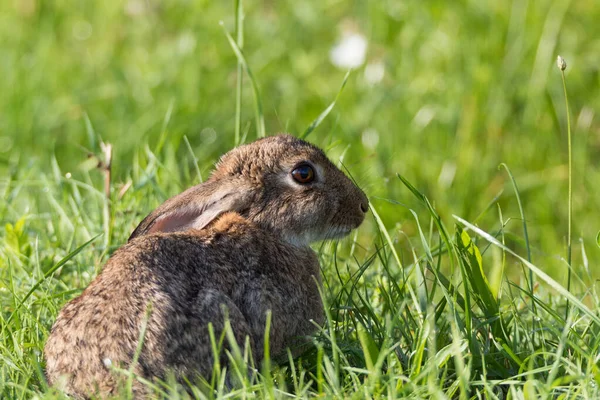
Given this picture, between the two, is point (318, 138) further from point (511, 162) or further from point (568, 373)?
point (568, 373)

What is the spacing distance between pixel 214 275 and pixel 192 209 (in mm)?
426

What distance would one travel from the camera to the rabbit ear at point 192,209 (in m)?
3.74

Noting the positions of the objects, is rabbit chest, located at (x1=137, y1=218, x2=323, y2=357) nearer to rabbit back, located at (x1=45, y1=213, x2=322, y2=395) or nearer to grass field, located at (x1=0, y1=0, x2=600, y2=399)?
rabbit back, located at (x1=45, y1=213, x2=322, y2=395)

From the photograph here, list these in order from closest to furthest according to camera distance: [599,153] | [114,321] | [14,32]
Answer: [114,321] → [599,153] → [14,32]

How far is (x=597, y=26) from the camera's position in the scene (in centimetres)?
721

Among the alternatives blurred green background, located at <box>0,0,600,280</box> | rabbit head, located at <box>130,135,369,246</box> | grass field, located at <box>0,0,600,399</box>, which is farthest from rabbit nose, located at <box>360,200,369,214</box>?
blurred green background, located at <box>0,0,600,280</box>

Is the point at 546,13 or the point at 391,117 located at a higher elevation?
the point at 546,13

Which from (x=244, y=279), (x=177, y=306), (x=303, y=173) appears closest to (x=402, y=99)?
(x=303, y=173)

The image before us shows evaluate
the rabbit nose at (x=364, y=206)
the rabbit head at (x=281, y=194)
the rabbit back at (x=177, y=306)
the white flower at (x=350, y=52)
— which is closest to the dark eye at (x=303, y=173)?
the rabbit head at (x=281, y=194)

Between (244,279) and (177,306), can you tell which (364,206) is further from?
(177,306)

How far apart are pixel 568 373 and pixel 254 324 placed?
1.10m

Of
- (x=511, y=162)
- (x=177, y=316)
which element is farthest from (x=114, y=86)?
(x=177, y=316)

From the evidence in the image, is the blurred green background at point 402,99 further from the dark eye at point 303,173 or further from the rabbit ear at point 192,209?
the rabbit ear at point 192,209

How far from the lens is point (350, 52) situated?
7309 mm
